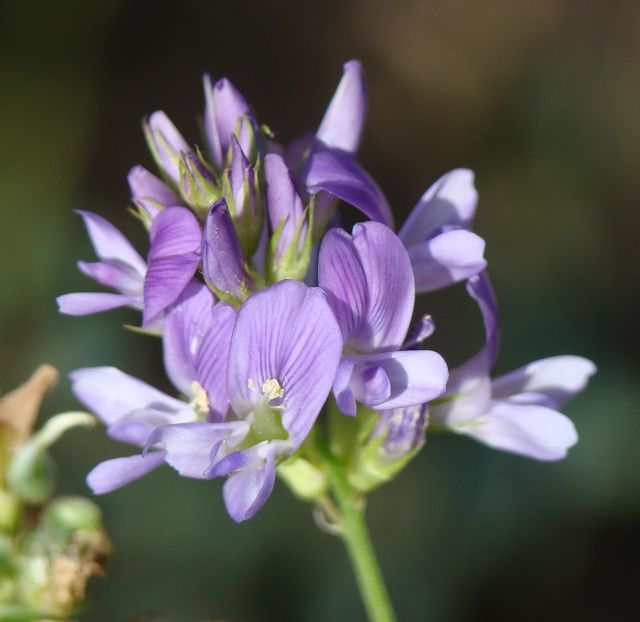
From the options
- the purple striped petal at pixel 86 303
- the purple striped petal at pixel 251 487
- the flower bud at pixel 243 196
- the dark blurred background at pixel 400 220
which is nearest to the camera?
the purple striped petal at pixel 251 487

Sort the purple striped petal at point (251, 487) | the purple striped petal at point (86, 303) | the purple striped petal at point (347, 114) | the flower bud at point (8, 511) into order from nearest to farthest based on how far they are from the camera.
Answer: the purple striped petal at point (251, 487) → the purple striped petal at point (86, 303) → the purple striped petal at point (347, 114) → the flower bud at point (8, 511)

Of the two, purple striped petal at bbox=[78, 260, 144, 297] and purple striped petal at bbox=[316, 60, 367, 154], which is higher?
purple striped petal at bbox=[316, 60, 367, 154]

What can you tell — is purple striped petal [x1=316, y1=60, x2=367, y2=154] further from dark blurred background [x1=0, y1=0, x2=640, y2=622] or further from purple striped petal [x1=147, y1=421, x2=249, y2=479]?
dark blurred background [x1=0, y1=0, x2=640, y2=622]

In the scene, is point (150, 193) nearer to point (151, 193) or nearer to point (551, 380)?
point (151, 193)

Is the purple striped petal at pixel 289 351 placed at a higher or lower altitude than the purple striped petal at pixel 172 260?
lower

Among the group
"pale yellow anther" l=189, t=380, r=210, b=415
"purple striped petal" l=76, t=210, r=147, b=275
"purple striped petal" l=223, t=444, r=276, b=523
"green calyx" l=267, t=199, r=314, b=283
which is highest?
"green calyx" l=267, t=199, r=314, b=283

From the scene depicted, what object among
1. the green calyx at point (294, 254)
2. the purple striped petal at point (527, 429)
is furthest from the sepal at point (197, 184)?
the purple striped petal at point (527, 429)

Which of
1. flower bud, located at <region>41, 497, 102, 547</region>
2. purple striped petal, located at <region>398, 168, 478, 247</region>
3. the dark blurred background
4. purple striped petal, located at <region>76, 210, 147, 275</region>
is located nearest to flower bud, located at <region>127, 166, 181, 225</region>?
purple striped petal, located at <region>76, 210, 147, 275</region>

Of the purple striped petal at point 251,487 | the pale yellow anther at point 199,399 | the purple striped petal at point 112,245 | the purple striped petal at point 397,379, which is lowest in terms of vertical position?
the purple striped petal at point 251,487

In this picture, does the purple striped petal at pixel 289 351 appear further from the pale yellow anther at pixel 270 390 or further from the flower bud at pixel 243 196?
the flower bud at pixel 243 196
